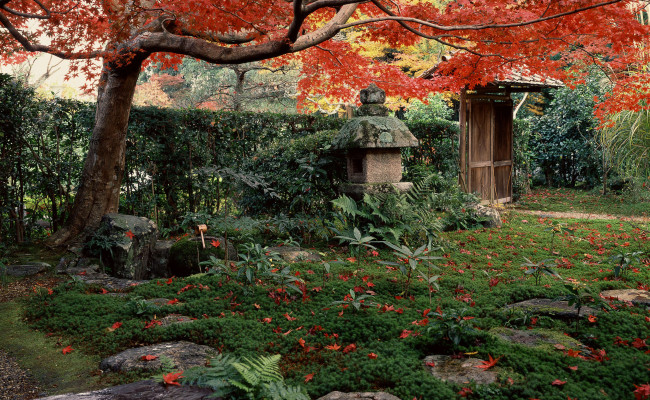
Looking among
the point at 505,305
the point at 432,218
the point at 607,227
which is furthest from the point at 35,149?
the point at 607,227

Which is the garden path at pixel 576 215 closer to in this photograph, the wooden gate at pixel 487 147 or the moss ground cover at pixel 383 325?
the wooden gate at pixel 487 147

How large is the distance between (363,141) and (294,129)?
8.83 ft

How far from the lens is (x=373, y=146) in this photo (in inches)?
254

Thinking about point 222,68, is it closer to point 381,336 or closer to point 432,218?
point 432,218

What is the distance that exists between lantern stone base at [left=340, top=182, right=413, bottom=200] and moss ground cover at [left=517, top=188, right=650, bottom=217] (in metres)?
6.00

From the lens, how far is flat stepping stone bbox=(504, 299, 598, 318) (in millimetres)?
3459

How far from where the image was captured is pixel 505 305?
3889 millimetres

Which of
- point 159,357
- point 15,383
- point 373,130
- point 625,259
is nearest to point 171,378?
point 159,357

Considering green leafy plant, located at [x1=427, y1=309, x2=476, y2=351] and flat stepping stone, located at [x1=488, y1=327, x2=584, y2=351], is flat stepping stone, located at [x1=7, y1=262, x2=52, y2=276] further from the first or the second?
flat stepping stone, located at [x1=488, y1=327, x2=584, y2=351]

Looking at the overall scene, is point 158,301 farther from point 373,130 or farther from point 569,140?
point 569,140

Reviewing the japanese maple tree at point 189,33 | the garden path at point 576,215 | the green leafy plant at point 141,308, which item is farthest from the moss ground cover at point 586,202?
the green leafy plant at point 141,308

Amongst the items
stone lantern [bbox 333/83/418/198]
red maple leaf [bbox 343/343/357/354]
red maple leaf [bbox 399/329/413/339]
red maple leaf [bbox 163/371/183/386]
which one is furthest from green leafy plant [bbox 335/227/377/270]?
red maple leaf [bbox 163/371/183/386]

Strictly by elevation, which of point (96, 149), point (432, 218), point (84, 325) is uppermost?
point (96, 149)

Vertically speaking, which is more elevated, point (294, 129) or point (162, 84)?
point (162, 84)
